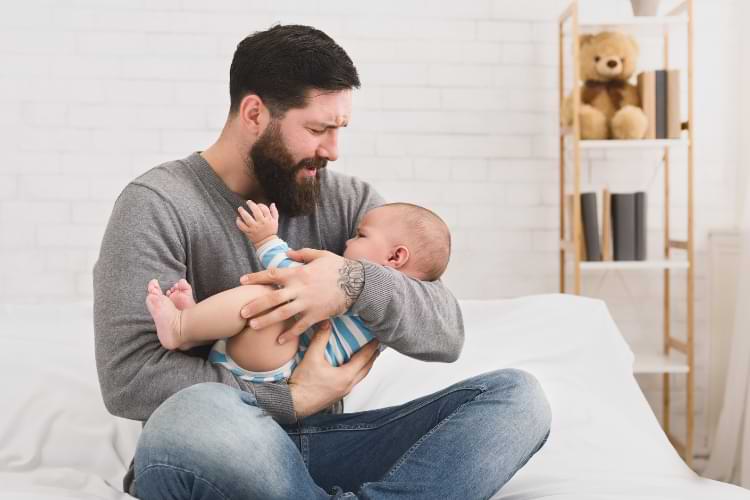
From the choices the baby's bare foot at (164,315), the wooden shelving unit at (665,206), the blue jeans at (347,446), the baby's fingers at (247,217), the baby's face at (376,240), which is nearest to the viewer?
the blue jeans at (347,446)

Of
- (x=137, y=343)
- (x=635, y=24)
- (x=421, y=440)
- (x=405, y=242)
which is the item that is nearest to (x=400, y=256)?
(x=405, y=242)

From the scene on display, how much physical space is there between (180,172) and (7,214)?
153 centimetres

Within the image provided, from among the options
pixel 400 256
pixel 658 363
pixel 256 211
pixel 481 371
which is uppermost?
pixel 256 211

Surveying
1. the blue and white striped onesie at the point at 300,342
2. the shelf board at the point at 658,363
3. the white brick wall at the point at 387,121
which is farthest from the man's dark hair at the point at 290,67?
the shelf board at the point at 658,363

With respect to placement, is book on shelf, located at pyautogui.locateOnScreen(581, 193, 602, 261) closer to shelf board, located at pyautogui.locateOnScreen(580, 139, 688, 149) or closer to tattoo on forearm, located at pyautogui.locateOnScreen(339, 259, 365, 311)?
shelf board, located at pyautogui.locateOnScreen(580, 139, 688, 149)

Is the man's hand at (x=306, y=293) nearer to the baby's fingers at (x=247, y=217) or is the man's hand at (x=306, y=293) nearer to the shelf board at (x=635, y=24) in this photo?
the baby's fingers at (x=247, y=217)

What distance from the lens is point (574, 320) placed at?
236cm

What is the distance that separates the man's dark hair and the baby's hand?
265mm

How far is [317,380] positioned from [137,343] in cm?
31

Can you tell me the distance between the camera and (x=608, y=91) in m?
2.91

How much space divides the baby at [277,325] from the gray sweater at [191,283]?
0.13 ft

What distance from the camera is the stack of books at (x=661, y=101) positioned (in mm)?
2834

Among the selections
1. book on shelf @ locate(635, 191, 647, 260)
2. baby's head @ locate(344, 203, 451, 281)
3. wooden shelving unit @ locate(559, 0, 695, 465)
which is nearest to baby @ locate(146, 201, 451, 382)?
baby's head @ locate(344, 203, 451, 281)

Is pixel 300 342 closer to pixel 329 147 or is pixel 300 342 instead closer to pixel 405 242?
pixel 405 242
